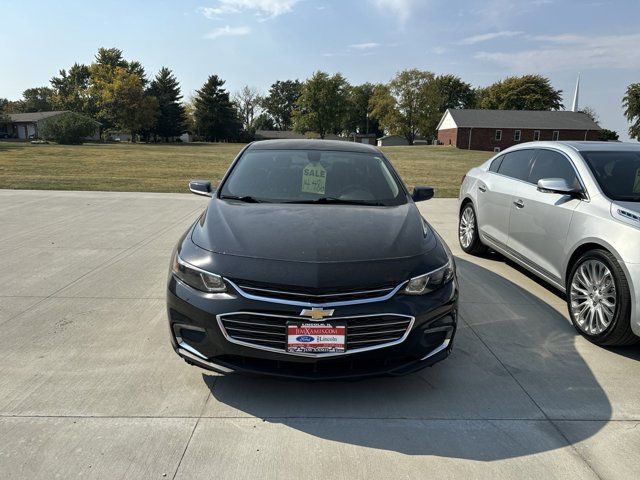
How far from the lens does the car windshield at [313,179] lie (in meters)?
4.11

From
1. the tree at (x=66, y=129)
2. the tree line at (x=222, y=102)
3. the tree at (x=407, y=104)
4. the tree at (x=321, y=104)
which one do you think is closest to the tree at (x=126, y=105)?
the tree line at (x=222, y=102)

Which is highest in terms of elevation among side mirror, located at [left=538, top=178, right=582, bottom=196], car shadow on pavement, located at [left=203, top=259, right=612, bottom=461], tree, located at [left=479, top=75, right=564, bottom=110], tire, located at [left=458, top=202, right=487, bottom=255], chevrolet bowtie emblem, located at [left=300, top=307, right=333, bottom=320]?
tree, located at [left=479, top=75, right=564, bottom=110]

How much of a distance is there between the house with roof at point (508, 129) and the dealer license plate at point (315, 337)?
216 feet

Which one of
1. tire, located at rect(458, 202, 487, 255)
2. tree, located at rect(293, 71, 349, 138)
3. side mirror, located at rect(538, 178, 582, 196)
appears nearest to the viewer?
side mirror, located at rect(538, 178, 582, 196)

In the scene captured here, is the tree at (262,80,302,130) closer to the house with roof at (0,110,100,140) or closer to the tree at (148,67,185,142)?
the tree at (148,67,185,142)

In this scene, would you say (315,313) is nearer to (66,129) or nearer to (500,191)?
(500,191)

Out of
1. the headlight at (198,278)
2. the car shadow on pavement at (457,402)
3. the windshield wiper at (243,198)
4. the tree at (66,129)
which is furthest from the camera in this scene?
the tree at (66,129)

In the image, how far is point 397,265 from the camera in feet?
9.83

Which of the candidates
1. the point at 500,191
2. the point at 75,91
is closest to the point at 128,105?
the point at 75,91

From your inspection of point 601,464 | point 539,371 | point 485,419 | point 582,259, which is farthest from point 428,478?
point 582,259

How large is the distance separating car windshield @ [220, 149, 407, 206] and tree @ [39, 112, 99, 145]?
171 feet

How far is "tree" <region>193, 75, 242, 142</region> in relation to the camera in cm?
8188

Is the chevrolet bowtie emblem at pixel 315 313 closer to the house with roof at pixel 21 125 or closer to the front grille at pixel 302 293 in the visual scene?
the front grille at pixel 302 293

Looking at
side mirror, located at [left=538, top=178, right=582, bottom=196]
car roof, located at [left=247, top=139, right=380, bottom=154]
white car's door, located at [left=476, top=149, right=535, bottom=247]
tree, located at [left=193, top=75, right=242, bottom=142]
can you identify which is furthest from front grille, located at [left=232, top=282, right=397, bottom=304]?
tree, located at [left=193, top=75, right=242, bottom=142]
